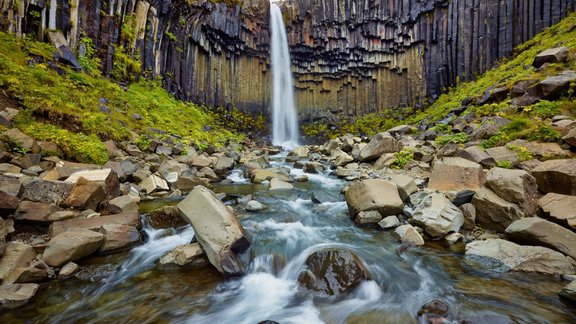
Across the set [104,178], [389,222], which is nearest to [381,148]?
[389,222]

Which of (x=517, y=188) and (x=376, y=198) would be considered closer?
(x=517, y=188)

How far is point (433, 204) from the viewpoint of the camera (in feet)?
15.5

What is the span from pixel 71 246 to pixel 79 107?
26.9 feet

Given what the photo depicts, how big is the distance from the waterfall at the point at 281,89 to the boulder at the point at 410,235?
21.5m

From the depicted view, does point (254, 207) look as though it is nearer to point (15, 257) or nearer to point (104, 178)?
point (104, 178)

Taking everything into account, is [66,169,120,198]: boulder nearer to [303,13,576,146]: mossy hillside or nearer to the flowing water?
the flowing water

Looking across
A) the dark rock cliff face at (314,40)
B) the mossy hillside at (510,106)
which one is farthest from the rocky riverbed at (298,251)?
the dark rock cliff face at (314,40)

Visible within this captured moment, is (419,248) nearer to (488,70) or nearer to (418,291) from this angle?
(418,291)

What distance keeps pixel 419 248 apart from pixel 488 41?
73.7ft

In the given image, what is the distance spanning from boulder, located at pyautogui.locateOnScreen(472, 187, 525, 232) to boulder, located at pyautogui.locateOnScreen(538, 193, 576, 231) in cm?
33

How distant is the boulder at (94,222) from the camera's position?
4.01 m

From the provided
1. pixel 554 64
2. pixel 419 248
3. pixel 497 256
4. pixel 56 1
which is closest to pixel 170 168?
pixel 419 248

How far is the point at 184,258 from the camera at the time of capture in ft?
12.4

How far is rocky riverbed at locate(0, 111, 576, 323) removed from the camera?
2.99 m
